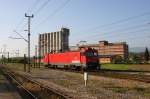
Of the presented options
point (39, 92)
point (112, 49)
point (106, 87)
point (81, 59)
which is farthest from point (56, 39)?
point (39, 92)

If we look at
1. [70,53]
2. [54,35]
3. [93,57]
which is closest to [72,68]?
[70,53]

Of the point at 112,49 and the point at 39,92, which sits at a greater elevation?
the point at 112,49

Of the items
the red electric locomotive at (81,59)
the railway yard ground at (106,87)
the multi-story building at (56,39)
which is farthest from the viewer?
the multi-story building at (56,39)

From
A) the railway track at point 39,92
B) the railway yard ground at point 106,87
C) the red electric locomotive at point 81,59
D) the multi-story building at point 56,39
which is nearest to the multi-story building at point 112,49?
the multi-story building at point 56,39

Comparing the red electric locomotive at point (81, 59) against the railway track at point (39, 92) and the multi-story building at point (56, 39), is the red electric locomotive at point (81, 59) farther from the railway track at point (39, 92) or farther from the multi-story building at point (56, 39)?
the multi-story building at point (56, 39)

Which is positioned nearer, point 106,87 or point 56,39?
point 106,87

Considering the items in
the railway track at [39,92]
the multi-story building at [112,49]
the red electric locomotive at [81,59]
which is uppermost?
the multi-story building at [112,49]

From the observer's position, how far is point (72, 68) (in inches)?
1988

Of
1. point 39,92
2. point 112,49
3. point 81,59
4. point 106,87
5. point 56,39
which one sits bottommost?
point 39,92

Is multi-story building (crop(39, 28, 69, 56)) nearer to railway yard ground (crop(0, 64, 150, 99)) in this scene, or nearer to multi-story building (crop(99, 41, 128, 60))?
multi-story building (crop(99, 41, 128, 60))

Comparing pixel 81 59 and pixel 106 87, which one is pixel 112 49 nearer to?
pixel 81 59

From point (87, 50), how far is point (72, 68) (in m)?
5.83

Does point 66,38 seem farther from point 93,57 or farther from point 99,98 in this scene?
point 99,98

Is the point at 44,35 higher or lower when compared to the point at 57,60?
higher
